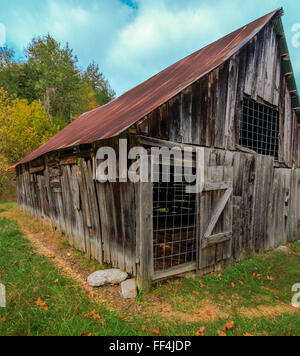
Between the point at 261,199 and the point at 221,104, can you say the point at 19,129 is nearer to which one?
the point at 221,104

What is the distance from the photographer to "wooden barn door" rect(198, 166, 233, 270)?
4.79 metres

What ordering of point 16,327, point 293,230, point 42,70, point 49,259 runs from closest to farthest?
1. point 16,327
2. point 49,259
3. point 293,230
4. point 42,70

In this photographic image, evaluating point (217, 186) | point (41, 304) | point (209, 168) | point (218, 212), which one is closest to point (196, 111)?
point (209, 168)

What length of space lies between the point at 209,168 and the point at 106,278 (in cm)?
329

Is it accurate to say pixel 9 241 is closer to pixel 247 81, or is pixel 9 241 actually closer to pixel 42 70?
pixel 247 81

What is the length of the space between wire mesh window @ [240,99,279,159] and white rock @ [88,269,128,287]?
17.0ft

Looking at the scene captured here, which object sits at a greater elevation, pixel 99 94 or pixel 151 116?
pixel 99 94

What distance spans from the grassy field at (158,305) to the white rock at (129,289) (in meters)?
0.15

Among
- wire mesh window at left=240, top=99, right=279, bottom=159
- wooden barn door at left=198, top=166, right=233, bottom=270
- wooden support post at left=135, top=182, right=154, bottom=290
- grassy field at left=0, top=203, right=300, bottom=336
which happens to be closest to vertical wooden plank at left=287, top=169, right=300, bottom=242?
wire mesh window at left=240, top=99, right=279, bottom=159

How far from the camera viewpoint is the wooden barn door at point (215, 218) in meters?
4.79

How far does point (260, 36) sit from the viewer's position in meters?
6.01

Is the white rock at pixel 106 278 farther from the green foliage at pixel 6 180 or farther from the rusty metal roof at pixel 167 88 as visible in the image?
the green foliage at pixel 6 180

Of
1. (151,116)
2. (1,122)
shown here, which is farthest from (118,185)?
(1,122)

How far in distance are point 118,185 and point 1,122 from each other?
18431 millimetres
